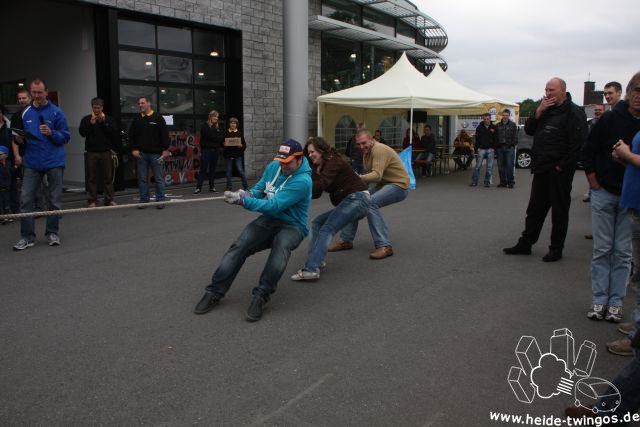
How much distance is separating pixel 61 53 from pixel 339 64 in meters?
8.32

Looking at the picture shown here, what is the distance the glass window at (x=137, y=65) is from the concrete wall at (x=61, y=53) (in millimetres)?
640

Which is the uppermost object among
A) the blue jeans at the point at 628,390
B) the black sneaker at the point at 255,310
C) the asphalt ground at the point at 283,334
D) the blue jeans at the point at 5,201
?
the blue jeans at the point at 5,201

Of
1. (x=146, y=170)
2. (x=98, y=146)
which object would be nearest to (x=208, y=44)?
(x=146, y=170)

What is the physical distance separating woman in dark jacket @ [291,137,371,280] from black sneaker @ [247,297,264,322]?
104cm

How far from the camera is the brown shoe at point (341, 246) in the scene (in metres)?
6.77

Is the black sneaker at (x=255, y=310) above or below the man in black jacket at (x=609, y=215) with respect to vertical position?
below

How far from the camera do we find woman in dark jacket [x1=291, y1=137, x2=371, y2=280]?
546cm

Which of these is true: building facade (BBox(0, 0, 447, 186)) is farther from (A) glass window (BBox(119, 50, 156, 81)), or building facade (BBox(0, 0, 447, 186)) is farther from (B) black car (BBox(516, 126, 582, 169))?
(B) black car (BBox(516, 126, 582, 169))

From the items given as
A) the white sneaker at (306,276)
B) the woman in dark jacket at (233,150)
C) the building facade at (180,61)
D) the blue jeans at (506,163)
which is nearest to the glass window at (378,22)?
the building facade at (180,61)

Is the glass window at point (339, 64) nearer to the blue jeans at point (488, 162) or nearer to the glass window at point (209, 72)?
the glass window at point (209, 72)

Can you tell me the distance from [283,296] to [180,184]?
8518 mm

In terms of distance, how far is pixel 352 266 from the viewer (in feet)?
19.9

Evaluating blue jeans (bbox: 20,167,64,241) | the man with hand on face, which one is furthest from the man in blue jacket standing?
the man with hand on face

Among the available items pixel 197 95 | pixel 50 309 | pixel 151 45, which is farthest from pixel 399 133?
pixel 50 309
